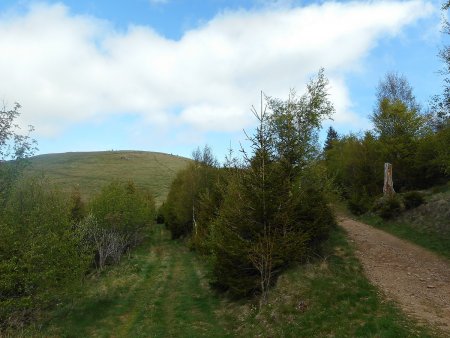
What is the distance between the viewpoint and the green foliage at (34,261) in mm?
20203

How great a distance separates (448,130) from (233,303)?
16.2 meters

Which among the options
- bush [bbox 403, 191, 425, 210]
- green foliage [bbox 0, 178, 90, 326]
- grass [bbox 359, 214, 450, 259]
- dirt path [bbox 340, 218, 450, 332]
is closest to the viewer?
dirt path [bbox 340, 218, 450, 332]

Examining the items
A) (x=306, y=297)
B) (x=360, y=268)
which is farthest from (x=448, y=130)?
(x=306, y=297)

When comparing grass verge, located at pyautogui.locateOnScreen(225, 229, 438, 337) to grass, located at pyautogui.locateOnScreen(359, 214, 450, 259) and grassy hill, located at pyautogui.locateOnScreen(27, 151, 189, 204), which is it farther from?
grassy hill, located at pyautogui.locateOnScreen(27, 151, 189, 204)

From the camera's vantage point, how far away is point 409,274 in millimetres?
18016

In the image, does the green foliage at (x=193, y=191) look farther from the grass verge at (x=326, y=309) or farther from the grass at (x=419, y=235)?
the grass verge at (x=326, y=309)

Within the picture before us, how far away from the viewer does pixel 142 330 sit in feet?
60.2

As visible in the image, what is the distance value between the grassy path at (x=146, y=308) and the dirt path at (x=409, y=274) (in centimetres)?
783

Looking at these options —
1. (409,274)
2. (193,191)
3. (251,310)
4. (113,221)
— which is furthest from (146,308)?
(193,191)

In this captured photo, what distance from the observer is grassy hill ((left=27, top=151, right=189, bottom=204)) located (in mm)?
125562

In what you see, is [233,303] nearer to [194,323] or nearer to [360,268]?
[194,323]

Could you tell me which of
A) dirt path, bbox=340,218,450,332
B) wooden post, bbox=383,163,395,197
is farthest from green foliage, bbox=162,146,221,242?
dirt path, bbox=340,218,450,332

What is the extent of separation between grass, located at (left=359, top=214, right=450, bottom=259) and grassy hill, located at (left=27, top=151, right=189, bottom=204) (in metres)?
83.4

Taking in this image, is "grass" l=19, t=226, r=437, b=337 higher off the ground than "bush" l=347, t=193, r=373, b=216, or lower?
lower
